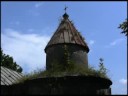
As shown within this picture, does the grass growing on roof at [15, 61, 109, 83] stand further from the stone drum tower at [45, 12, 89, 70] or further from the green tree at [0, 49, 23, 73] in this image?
the green tree at [0, 49, 23, 73]

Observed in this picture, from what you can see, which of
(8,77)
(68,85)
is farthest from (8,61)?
(68,85)

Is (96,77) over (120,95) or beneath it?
over

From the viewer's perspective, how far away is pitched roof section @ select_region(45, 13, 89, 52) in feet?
65.5

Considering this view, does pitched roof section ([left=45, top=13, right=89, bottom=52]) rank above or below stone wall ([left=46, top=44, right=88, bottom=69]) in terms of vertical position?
above

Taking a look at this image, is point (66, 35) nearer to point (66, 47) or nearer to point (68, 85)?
point (66, 47)

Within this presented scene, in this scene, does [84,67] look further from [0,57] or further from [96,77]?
[0,57]

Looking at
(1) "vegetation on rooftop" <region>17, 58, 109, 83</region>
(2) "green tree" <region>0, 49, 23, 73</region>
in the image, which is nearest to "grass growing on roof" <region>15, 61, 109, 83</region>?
(1) "vegetation on rooftop" <region>17, 58, 109, 83</region>

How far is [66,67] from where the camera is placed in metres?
18.4

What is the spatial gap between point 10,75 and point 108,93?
281 inches

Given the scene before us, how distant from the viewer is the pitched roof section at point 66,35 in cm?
1995

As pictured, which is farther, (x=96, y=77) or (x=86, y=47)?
(x=86, y=47)

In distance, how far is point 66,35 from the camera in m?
20.4

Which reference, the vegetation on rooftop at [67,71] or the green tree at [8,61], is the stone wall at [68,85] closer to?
the vegetation on rooftop at [67,71]

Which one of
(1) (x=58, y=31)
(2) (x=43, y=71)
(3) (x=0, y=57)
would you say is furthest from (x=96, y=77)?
(3) (x=0, y=57)
